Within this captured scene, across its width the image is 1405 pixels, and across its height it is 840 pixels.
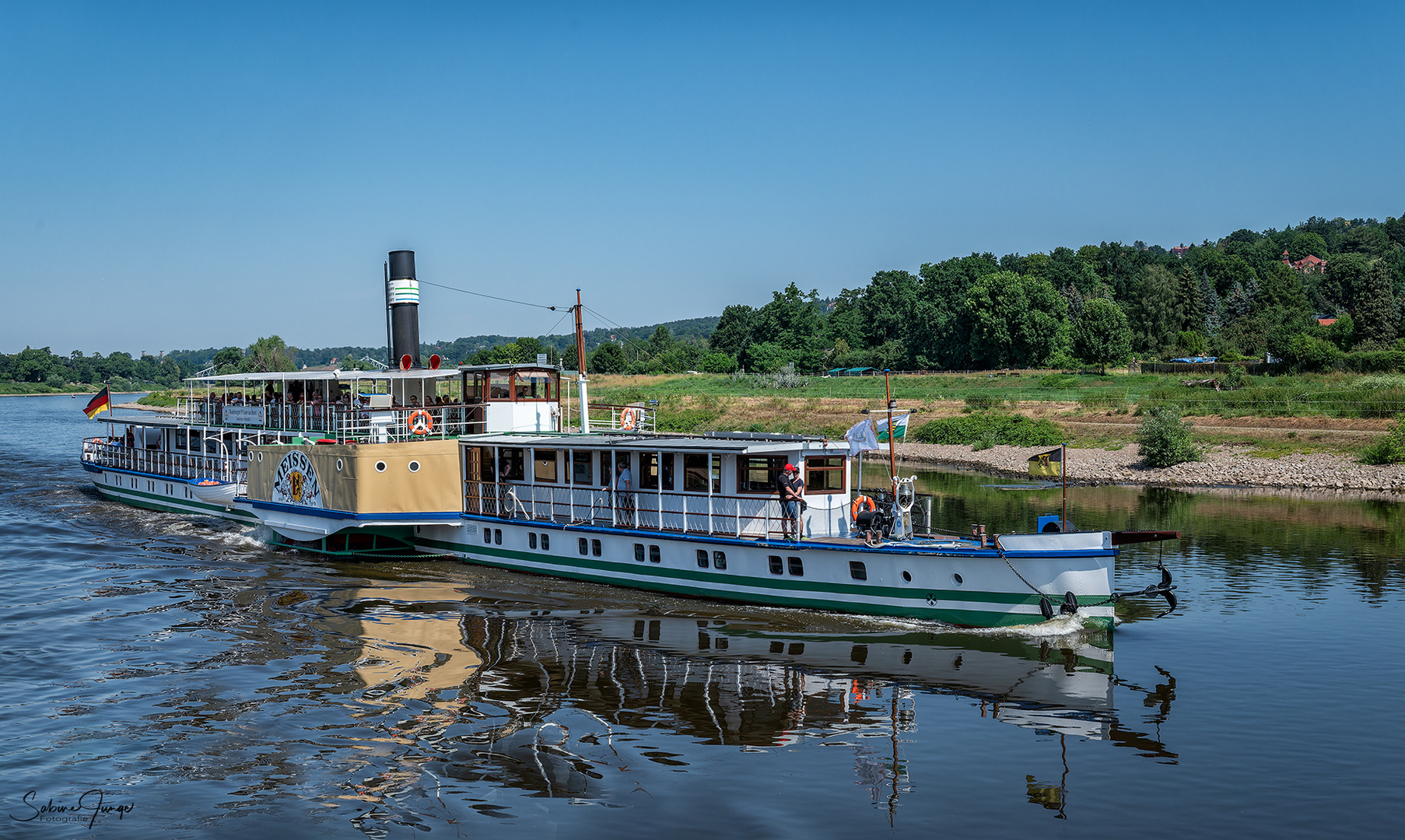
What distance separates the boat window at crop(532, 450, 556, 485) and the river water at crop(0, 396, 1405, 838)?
9.10 feet

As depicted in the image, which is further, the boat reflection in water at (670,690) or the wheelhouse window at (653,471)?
the wheelhouse window at (653,471)

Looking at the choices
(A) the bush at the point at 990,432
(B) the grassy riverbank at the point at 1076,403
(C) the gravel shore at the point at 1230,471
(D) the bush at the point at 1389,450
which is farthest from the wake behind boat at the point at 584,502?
(A) the bush at the point at 990,432

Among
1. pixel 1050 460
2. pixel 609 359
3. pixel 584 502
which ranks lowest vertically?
pixel 584 502

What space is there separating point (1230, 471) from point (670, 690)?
41.3 metres

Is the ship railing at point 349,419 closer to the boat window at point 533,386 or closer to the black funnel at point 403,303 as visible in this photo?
the boat window at point 533,386

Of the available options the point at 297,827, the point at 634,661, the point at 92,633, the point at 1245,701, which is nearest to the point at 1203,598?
the point at 1245,701

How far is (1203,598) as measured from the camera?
24.8 metres

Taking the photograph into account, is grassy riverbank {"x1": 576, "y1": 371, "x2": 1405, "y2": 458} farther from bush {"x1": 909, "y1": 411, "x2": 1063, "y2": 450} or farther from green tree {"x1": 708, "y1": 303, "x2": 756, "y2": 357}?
green tree {"x1": 708, "y1": 303, "x2": 756, "y2": 357}

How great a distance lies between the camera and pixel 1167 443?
51.9 metres

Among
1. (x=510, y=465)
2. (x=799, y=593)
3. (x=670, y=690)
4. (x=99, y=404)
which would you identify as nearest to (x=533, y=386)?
(x=510, y=465)

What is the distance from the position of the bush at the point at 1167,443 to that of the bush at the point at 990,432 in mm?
6880

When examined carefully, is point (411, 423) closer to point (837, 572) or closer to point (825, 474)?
point (825, 474)

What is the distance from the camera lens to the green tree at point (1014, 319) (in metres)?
93.5

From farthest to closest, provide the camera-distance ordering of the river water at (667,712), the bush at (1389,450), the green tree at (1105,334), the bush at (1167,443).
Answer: the green tree at (1105,334) < the bush at (1167,443) < the bush at (1389,450) < the river water at (667,712)
